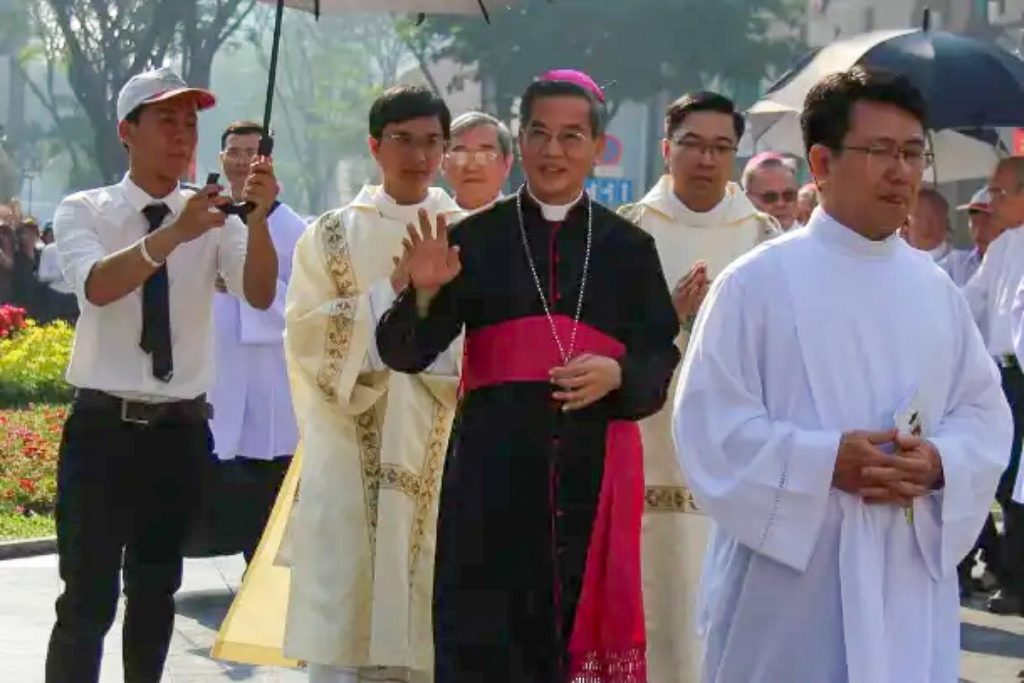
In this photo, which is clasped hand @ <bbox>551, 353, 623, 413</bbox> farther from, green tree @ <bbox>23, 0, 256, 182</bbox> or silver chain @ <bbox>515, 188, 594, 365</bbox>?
green tree @ <bbox>23, 0, 256, 182</bbox>

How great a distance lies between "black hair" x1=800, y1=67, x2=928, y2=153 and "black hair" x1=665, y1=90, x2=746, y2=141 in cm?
218

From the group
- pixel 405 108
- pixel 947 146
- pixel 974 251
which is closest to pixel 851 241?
pixel 405 108

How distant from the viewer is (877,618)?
198 inches

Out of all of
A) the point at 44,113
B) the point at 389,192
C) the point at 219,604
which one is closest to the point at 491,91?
the point at 219,604

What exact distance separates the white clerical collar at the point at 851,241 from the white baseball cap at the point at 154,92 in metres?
2.41

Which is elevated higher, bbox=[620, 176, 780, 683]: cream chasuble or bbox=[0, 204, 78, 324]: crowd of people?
bbox=[0, 204, 78, 324]: crowd of people

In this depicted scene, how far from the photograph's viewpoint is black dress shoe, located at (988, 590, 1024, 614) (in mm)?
11305

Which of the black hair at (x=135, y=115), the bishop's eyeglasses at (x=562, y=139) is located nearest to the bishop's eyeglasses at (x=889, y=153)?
the bishop's eyeglasses at (x=562, y=139)

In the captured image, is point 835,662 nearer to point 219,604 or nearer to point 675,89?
point 219,604

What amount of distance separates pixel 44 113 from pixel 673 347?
104 m

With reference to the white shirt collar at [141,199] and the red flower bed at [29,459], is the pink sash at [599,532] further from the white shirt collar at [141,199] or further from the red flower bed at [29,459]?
the red flower bed at [29,459]

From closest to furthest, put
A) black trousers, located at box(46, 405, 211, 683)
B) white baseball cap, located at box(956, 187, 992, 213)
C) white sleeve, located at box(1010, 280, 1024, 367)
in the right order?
black trousers, located at box(46, 405, 211, 683)
white sleeve, located at box(1010, 280, 1024, 367)
white baseball cap, located at box(956, 187, 992, 213)

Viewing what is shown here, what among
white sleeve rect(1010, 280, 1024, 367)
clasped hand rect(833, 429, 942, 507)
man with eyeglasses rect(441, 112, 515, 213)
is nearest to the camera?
clasped hand rect(833, 429, 942, 507)

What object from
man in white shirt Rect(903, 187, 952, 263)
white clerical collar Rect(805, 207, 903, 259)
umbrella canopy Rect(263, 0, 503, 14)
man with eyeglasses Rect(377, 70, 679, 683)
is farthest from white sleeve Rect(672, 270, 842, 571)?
man in white shirt Rect(903, 187, 952, 263)
